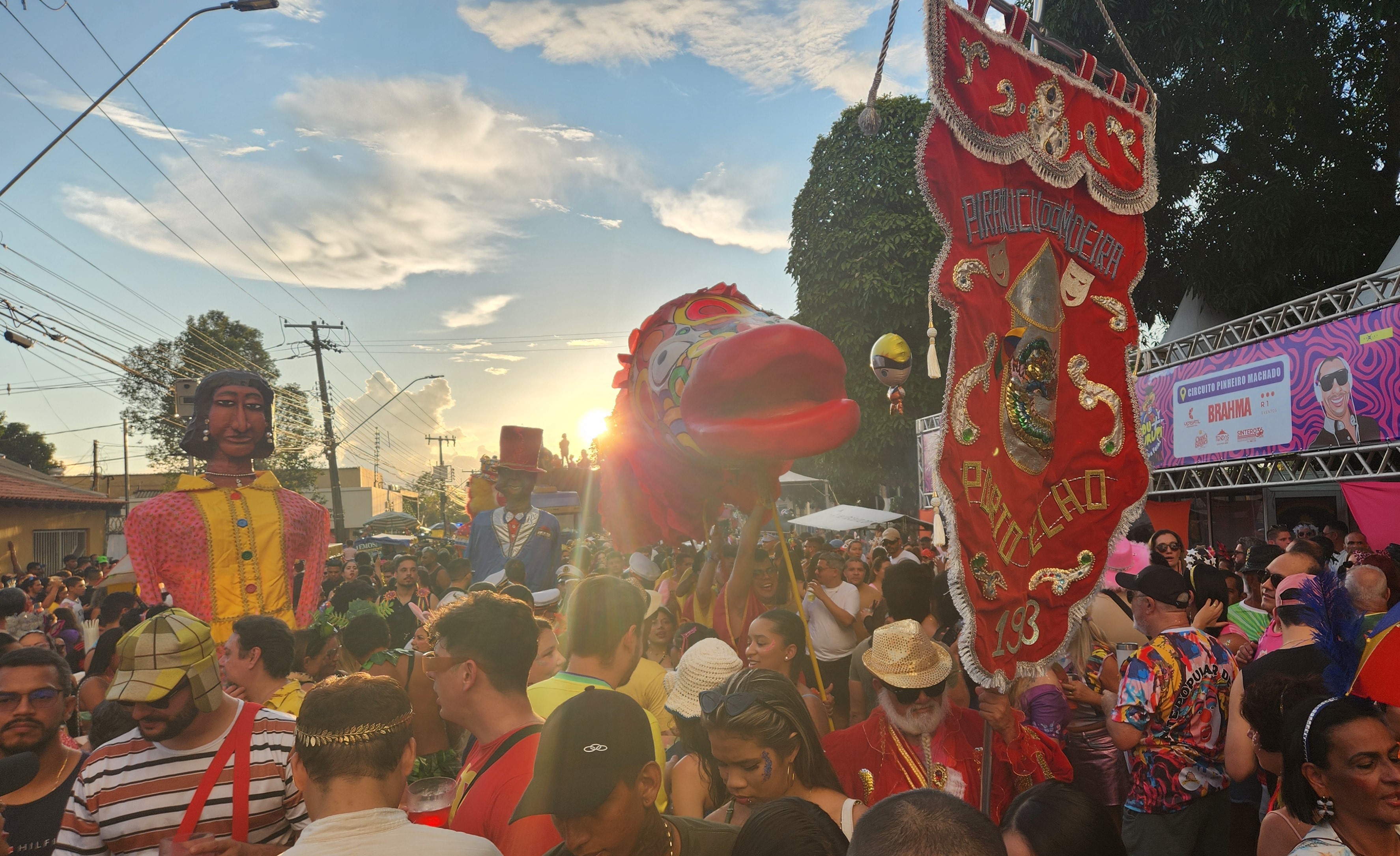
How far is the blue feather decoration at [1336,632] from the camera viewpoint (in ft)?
7.85

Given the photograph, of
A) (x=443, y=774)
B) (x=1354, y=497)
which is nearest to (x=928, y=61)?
(x=443, y=774)

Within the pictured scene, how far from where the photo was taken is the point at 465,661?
7.75 feet

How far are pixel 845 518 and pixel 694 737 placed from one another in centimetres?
1459

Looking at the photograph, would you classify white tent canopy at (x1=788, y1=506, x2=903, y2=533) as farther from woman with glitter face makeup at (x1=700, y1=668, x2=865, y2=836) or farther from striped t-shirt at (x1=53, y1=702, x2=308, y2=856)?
striped t-shirt at (x1=53, y1=702, x2=308, y2=856)

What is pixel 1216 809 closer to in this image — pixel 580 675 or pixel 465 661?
pixel 580 675

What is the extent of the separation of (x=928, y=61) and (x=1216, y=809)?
3.23m

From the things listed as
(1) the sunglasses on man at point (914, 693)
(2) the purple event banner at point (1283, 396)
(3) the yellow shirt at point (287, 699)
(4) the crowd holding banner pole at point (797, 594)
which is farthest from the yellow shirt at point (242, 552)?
(2) the purple event banner at point (1283, 396)

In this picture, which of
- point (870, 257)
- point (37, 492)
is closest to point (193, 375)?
point (37, 492)

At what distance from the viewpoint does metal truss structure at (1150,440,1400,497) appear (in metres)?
8.73

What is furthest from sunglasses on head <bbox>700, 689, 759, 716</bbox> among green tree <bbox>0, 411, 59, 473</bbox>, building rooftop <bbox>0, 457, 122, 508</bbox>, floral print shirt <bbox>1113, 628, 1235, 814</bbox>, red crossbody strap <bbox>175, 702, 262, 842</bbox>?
green tree <bbox>0, 411, 59, 473</bbox>

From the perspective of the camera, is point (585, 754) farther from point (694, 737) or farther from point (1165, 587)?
point (1165, 587)

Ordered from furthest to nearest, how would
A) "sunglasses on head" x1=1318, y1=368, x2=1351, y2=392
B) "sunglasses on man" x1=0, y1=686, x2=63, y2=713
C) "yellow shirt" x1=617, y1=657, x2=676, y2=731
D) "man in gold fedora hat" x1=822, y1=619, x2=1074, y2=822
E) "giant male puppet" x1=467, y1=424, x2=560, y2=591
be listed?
"sunglasses on head" x1=1318, y1=368, x2=1351, y2=392, "giant male puppet" x1=467, y1=424, x2=560, y2=591, "yellow shirt" x1=617, y1=657, x2=676, y2=731, "man in gold fedora hat" x1=822, y1=619, x2=1074, y2=822, "sunglasses on man" x1=0, y1=686, x2=63, y2=713

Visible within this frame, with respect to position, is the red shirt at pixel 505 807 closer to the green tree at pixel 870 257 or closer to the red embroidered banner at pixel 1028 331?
the red embroidered banner at pixel 1028 331

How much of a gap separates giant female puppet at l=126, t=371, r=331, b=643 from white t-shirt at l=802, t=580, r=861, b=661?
3.62 metres
